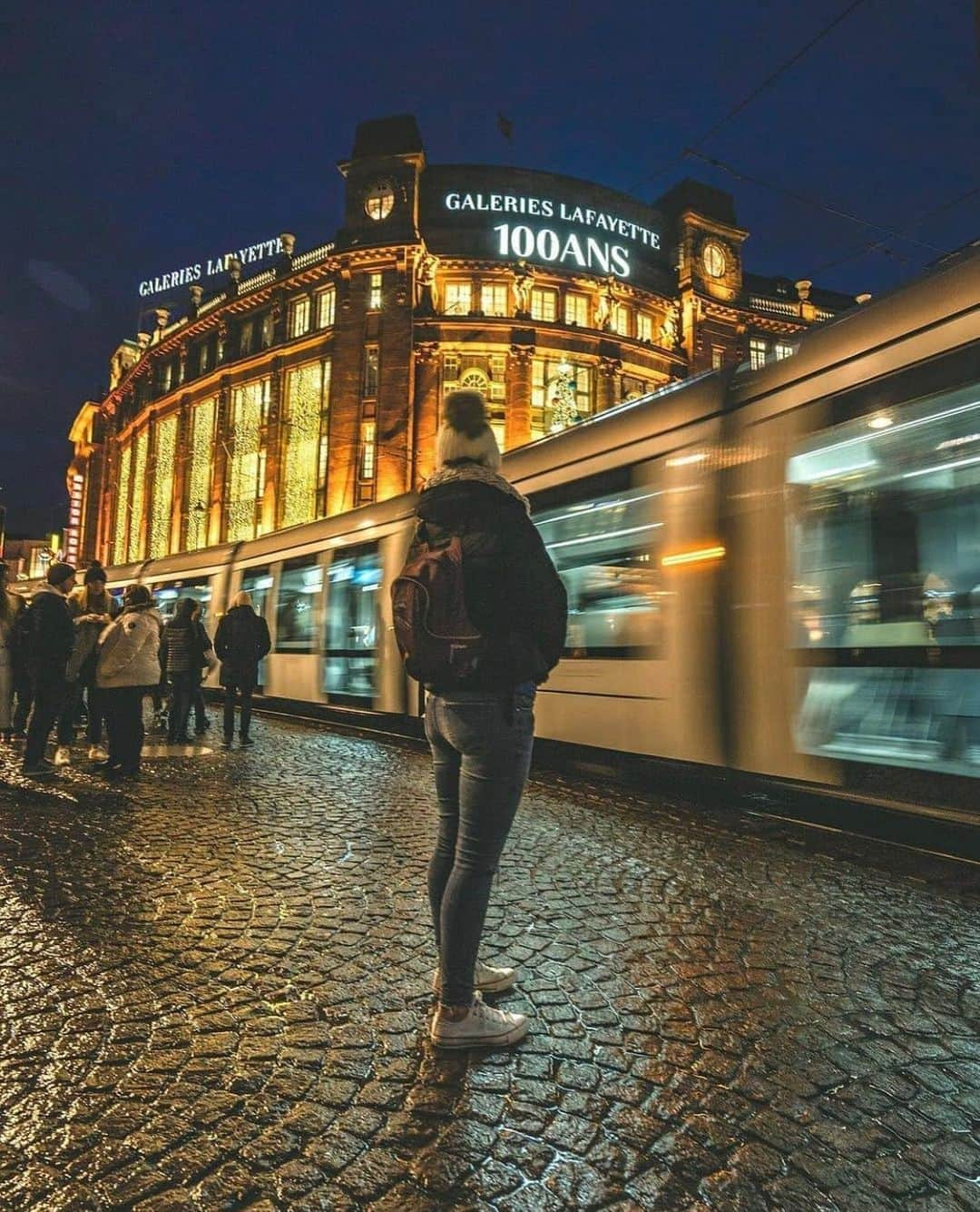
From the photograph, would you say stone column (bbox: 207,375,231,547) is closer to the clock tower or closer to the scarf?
the clock tower

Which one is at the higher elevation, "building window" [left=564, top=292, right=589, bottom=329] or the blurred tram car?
"building window" [left=564, top=292, right=589, bottom=329]

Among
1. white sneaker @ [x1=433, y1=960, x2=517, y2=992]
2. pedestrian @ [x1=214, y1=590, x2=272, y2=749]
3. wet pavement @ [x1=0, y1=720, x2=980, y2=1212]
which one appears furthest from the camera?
pedestrian @ [x1=214, y1=590, x2=272, y2=749]

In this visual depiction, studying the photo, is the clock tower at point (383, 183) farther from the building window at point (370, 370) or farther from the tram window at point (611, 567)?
the tram window at point (611, 567)

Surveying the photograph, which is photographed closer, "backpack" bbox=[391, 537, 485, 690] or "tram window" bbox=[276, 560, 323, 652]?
"backpack" bbox=[391, 537, 485, 690]

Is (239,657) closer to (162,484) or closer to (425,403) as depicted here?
(425,403)

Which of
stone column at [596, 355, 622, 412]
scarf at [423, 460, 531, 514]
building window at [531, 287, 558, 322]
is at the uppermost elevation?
building window at [531, 287, 558, 322]

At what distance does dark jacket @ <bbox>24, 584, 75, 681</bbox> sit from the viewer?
7.00 m

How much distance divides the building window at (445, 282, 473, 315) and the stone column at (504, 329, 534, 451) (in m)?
3.04

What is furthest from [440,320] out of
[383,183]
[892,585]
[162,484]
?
[892,585]

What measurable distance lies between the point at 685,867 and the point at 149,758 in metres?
6.06

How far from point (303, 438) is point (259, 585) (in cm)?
2754

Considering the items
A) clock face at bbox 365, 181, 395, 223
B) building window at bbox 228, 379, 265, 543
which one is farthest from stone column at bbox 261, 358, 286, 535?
clock face at bbox 365, 181, 395, 223

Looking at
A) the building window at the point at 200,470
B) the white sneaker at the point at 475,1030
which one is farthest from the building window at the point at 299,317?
the white sneaker at the point at 475,1030

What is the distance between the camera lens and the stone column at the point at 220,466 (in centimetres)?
4403
